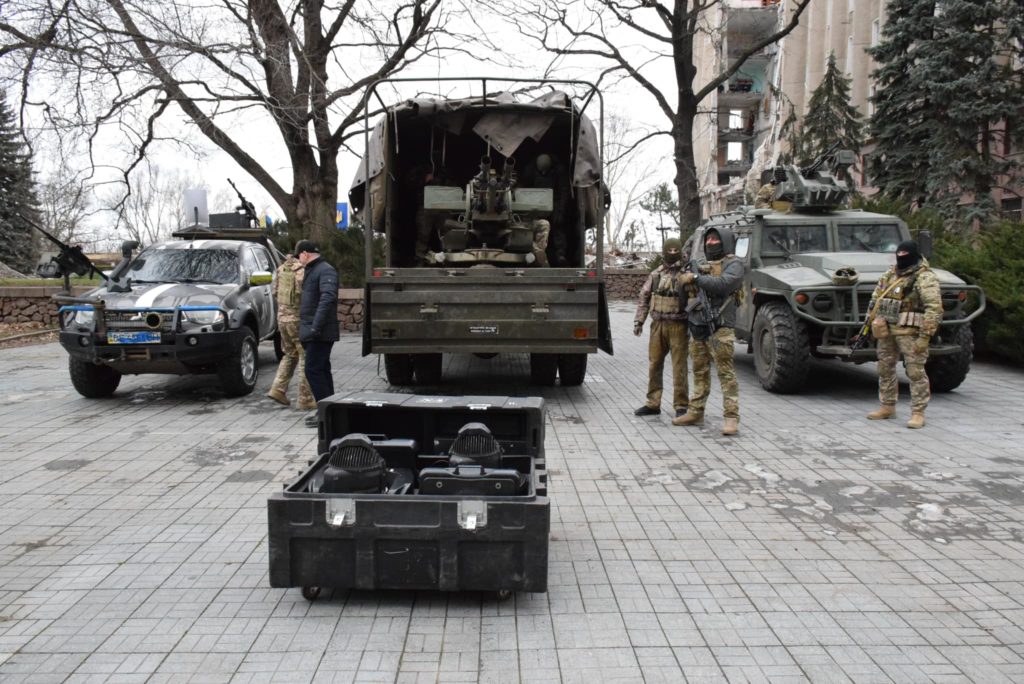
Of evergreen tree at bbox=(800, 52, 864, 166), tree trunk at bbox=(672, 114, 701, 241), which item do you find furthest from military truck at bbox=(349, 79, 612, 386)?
evergreen tree at bbox=(800, 52, 864, 166)

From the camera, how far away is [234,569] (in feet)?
14.7

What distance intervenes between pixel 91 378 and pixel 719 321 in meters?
6.89

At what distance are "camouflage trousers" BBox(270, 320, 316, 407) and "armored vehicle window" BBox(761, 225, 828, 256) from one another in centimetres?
587

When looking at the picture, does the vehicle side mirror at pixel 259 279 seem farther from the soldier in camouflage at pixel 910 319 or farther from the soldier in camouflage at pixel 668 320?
the soldier in camouflage at pixel 910 319

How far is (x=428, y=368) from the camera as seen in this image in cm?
994

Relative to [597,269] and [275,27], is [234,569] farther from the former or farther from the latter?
[275,27]

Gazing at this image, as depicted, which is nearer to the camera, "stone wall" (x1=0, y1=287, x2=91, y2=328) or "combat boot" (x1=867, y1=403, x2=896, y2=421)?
"combat boot" (x1=867, y1=403, x2=896, y2=421)

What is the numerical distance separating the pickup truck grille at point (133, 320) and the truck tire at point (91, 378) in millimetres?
670

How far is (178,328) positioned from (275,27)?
1045 cm

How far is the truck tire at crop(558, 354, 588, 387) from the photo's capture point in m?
10.0

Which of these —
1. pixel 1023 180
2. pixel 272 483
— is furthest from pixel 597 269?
pixel 1023 180

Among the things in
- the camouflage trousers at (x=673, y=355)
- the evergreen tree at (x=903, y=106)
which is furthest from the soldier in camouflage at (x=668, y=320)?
the evergreen tree at (x=903, y=106)

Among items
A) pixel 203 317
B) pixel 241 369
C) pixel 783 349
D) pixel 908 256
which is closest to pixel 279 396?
pixel 241 369

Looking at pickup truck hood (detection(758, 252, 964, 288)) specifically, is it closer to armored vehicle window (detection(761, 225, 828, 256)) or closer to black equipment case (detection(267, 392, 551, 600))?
armored vehicle window (detection(761, 225, 828, 256))
